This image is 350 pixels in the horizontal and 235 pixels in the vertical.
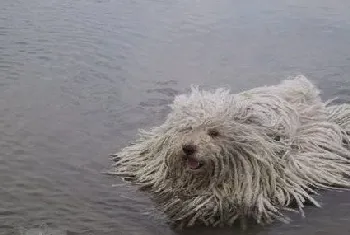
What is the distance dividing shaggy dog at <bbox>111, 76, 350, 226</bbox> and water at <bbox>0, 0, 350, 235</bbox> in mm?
180

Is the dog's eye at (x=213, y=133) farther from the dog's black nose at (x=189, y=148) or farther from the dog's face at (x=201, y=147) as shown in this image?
the dog's black nose at (x=189, y=148)

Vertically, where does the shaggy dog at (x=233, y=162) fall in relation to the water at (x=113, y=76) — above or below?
above

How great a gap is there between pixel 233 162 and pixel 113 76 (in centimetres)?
409

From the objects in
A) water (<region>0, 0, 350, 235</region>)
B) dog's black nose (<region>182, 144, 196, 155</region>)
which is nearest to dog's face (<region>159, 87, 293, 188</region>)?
dog's black nose (<region>182, 144, 196, 155</region>)

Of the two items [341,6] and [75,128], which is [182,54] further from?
[341,6]

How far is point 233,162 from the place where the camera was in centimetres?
666

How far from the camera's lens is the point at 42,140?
8.17m

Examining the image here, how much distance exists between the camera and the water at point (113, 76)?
6785mm

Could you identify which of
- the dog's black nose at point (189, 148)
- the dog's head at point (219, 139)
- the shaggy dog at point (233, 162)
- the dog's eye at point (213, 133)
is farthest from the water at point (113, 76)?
the dog's eye at point (213, 133)

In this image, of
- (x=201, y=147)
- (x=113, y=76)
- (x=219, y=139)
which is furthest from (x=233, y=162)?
(x=113, y=76)

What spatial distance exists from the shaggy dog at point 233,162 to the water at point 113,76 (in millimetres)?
180

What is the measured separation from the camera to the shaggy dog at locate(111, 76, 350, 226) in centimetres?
660

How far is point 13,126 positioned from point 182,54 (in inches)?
153

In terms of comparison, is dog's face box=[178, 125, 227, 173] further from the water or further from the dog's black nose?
the water
